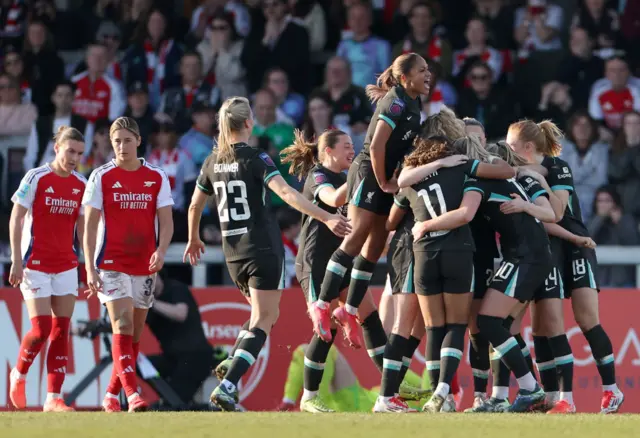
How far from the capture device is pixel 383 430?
6949mm

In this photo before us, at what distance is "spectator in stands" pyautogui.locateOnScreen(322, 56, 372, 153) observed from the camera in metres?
14.9

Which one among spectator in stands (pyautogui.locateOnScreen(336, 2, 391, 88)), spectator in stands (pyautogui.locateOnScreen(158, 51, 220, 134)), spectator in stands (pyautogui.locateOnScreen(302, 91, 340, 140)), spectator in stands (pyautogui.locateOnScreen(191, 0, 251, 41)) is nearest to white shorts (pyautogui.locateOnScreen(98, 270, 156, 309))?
spectator in stands (pyautogui.locateOnScreen(302, 91, 340, 140))

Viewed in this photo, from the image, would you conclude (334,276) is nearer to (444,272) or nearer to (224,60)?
(444,272)

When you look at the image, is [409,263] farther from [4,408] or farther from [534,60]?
[534,60]

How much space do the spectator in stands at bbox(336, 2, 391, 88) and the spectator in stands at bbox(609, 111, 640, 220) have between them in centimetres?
317

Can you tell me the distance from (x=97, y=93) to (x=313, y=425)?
9.63 m

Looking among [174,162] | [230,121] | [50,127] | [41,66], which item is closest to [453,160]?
[230,121]

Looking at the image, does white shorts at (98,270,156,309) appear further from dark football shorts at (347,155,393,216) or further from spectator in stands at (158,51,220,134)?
spectator in stands at (158,51,220,134)

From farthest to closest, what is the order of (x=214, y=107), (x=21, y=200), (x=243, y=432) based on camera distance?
(x=214, y=107)
(x=21, y=200)
(x=243, y=432)

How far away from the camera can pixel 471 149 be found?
345 inches

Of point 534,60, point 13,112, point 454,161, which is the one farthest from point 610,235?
point 13,112

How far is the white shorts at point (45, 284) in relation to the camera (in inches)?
388

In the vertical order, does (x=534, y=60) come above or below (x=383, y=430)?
→ above

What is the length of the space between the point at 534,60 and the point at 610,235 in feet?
9.68
